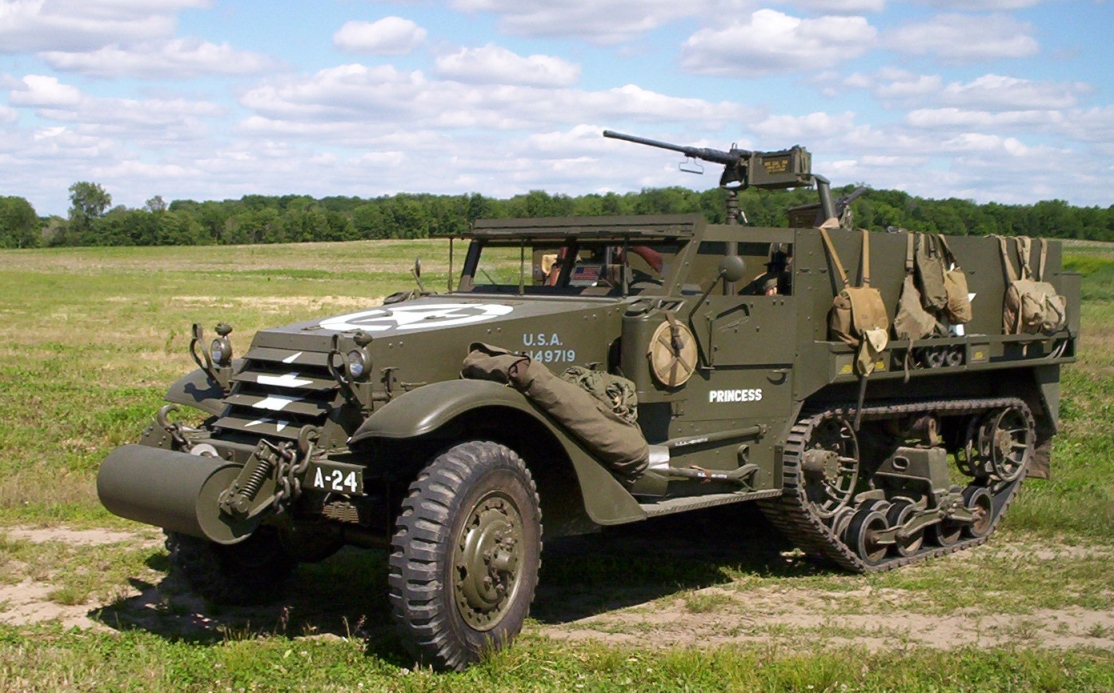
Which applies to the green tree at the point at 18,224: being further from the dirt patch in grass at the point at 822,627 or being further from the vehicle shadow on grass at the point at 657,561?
the dirt patch in grass at the point at 822,627

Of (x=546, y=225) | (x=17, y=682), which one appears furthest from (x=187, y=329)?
(x=17, y=682)

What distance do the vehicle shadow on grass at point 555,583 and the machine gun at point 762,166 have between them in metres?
2.75

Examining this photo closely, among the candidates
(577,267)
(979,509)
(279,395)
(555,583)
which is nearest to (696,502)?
(555,583)

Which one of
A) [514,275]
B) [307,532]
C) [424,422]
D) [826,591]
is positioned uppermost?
[514,275]

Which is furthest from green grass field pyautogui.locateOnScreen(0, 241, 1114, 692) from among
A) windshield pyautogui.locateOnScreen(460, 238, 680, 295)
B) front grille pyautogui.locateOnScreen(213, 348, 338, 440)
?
front grille pyautogui.locateOnScreen(213, 348, 338, 440)

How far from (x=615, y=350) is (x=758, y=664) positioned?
7.30 feet

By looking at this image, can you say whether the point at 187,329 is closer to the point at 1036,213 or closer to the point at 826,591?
the point at 1036,213

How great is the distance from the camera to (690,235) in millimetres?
7727

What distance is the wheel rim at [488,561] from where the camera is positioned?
5852 millimetres

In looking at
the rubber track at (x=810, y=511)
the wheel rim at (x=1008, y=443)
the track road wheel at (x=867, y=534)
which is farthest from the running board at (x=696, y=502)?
the wheel rim at (x=1008, y=443)

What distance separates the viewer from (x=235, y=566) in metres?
7.18

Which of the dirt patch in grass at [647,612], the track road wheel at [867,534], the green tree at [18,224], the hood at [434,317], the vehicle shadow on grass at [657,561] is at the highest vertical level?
the green tree at [18,224]

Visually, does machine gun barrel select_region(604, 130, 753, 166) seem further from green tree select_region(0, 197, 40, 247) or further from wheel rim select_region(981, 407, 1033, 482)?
green tree select_region(0, 197, 40, 247)

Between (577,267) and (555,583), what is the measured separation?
208 centimetres
